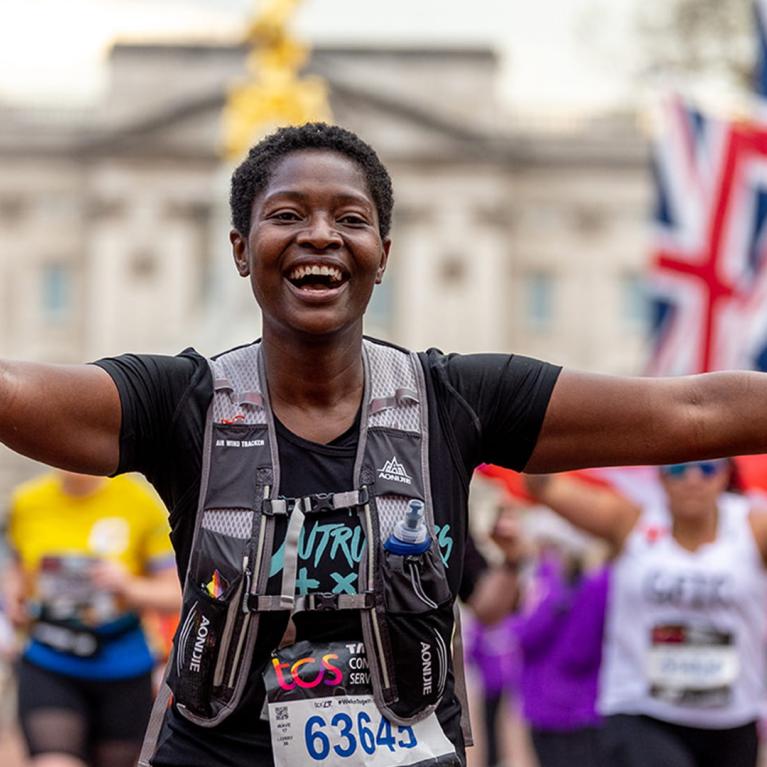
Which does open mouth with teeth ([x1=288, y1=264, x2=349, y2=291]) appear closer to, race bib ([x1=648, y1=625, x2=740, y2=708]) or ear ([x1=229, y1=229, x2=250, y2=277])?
ear ([x1=229, y1=229, x2=250, y2=277])

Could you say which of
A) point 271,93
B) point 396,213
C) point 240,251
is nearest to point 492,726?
point 240,251

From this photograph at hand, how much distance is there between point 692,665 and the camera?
19.1 ft

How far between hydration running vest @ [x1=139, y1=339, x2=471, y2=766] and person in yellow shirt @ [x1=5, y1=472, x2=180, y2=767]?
3262 millimetres

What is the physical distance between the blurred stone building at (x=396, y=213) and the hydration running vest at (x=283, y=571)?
5290 centimetres

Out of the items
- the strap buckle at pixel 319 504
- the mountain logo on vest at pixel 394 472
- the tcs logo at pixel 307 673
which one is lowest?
the tcs logo at pixel 307 673

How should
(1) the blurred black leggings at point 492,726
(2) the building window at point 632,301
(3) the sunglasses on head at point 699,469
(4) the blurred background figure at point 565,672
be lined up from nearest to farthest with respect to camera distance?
1. (3) the sunglasses on head at point 699,469
2. (4) the blurred background figure at point 565,672
3. (1) the blurred black leggings at point 492,726
4. (2) the building window at point 632,301

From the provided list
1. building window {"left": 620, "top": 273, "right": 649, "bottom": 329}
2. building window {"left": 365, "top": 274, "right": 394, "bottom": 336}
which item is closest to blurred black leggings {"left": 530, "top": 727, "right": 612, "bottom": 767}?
building window {"left": 365, "top": 274, "right": 394, "bottom": 336}

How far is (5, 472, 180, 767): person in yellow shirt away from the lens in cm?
603

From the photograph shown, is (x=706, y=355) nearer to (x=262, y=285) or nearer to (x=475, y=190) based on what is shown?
(x=262, y=285)

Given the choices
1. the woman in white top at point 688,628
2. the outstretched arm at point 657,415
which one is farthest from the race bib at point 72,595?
the outstretched arm at point 657,415

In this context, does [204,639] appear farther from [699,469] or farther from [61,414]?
[699,469]

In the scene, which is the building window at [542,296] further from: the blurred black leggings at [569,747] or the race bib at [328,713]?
the race bib at [328,713]

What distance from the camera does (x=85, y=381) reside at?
265cm

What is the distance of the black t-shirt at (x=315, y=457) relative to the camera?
2695mm
